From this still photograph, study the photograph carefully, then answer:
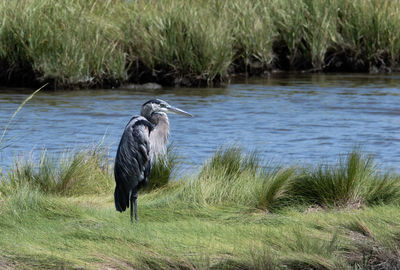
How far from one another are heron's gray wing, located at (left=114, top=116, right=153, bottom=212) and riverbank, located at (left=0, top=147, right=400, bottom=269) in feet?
0.67

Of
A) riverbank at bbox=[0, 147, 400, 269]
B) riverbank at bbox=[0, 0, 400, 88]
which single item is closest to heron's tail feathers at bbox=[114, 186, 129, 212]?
riverbank at bbox=[0, 147, 400, 269]

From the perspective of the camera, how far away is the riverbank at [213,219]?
4.96 m

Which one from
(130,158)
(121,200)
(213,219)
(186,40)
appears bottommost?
(213,219)

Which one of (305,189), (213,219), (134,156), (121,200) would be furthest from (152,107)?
(305,189)

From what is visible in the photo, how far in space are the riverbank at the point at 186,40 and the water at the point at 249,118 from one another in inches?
19.4

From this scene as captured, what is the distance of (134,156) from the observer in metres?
6.33

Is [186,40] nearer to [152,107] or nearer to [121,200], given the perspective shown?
[152,107]

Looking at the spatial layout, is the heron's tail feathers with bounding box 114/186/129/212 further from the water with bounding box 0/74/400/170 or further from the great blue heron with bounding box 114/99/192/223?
the water with bounding box 0/74/400/170

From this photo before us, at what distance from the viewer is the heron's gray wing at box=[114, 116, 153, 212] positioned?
6.27 meters

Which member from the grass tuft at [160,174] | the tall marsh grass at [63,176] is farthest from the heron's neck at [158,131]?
the tall marsh grass at [63,176]

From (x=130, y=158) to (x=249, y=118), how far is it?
5.98 metres

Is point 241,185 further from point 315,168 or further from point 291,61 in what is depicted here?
point 291,61

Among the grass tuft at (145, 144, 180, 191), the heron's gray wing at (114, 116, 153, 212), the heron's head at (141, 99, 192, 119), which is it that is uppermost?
the heron's head at (141, 99, 192, 119)

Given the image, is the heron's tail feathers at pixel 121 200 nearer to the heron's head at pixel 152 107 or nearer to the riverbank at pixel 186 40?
the heron's head at pixel 152 107
